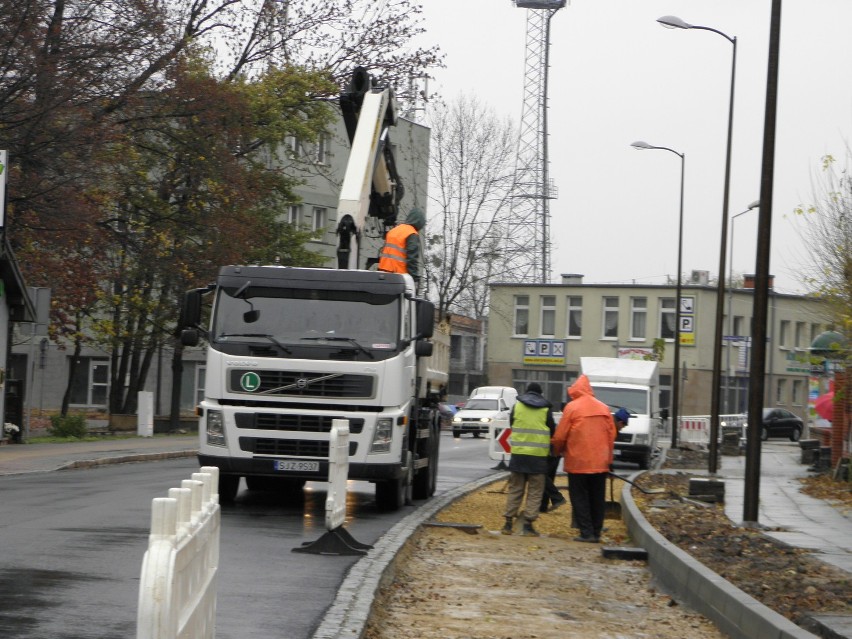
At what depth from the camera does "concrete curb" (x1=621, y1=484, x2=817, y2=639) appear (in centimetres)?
802

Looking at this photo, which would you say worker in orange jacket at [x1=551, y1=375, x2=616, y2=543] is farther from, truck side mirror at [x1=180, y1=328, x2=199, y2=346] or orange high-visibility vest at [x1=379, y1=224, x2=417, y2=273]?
truck side mirror at [x1=180, y1=328, x2=199, y2=346]

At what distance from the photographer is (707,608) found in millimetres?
9852

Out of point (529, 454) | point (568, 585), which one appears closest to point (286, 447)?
point (529, 454)

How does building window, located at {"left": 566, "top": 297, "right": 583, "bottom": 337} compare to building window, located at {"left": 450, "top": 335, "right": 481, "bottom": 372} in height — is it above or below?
above

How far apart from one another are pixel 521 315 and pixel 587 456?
66.1 m

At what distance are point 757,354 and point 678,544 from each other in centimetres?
370

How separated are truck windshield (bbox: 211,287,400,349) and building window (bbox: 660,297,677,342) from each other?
62535 mm

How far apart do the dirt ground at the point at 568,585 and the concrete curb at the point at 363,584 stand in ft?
0.41

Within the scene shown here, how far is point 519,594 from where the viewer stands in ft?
35.9

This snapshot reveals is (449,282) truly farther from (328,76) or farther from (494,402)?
(328,76)

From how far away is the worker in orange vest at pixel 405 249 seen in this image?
17.8 m

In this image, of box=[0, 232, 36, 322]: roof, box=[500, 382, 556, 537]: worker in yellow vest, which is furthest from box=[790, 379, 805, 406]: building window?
box=[500, 382, 556, 537]: worker in yellow vest

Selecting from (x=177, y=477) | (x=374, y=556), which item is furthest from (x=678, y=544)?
(x=177, y=477)

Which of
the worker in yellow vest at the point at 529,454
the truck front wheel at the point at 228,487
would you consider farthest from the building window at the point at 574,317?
the worker in yellow vest at the point at 529,454
